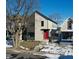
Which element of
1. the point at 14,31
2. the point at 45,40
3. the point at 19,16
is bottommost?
the point at 45,40

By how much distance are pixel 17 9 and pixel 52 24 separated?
0.57 meters

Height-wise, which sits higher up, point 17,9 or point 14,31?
point 17,9

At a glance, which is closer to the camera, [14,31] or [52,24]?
[14,31]

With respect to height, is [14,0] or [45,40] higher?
[14,0]

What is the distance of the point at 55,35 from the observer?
210cm

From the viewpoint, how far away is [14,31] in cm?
204

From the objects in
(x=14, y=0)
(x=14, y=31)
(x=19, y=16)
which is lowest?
(x=14, y=31)
